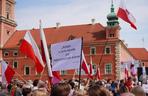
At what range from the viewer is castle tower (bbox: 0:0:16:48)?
2455 inches

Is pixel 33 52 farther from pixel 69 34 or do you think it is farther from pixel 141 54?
pixel 141 54

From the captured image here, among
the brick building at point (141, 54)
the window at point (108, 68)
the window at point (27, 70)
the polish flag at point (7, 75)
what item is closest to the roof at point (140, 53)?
the brick building at point (141, 54)

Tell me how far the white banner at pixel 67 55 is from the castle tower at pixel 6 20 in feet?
175

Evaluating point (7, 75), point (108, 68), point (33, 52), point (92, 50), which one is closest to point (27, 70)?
point (92, 50)

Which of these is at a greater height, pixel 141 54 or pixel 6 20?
pixel 6 20

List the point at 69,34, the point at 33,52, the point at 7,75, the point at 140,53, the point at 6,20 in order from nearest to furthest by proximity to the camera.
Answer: the point at 33,52 → the point at 7,75 → the point at 69,34 → the point at 6,20 → the point at 140,53

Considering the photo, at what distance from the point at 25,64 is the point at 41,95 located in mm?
56429

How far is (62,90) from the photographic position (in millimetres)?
4957

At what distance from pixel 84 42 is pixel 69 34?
13.0ft

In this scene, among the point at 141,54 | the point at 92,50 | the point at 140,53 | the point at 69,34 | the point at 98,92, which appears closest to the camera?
the point at 98,92

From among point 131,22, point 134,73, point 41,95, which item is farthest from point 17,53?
point 41,95

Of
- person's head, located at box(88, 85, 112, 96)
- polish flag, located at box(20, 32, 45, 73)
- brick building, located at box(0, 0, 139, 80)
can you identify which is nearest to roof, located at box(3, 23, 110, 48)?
brick building, located at box(0, 0, 139, 80)

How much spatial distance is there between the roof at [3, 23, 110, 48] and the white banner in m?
47.6

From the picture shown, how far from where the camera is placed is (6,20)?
6291 cm
